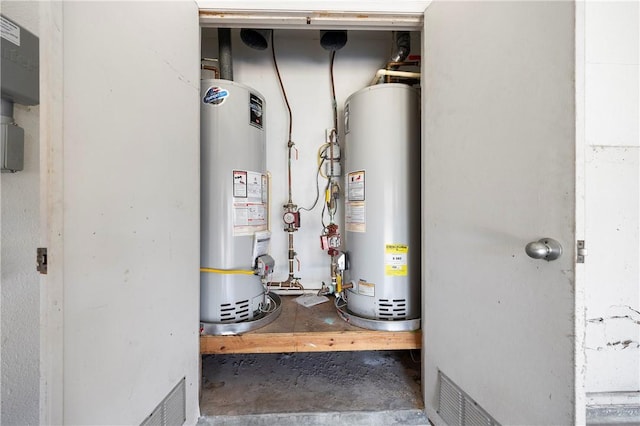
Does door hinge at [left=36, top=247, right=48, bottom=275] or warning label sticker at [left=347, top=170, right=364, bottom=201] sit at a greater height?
warning label sticker at [left=347, top=170, right=364, bottom=201]

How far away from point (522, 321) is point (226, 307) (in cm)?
99

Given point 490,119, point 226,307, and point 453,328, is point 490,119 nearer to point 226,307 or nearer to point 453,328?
point 453,328

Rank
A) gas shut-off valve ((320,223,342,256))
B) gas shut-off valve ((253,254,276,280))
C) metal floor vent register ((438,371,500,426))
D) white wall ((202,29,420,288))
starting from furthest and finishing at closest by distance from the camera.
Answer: white wall ((202,29,420,288))
gas shut-off valve ((320,223,342,256))
gas shut-off valve ((253,254,276,280))
metal floor vent register ((438,371,500,426))

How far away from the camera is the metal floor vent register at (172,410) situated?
697 millimetres

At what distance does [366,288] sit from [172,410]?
805 mm

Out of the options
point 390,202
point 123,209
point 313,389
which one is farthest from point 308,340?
point 123,209

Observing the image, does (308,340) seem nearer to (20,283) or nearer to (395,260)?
(395,260)

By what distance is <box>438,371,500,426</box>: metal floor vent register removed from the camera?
69 cm

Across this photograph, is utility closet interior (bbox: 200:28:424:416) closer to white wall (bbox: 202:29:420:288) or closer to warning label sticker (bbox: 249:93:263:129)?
warning label sticker (bbox: 249:93:263:129)

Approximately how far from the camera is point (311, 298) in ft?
4.37

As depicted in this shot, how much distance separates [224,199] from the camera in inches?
38.7
